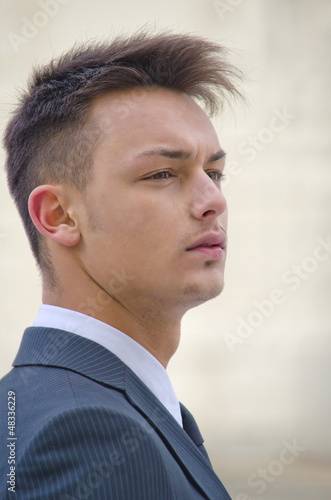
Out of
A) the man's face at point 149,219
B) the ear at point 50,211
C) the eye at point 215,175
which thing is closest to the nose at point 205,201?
the man's face at point 149,219

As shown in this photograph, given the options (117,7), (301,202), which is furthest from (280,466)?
(117,7)

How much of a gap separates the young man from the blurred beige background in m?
2.95

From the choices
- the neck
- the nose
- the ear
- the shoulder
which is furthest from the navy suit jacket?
the nose

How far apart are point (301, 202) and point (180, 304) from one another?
143 inches

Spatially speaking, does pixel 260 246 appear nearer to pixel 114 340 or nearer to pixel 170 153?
pixel 170 153

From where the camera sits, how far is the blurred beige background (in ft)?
14.8

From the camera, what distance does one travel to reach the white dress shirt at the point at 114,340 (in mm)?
1331

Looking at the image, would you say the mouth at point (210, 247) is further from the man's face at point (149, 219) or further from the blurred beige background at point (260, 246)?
the blurred beige background at point (260, 246)

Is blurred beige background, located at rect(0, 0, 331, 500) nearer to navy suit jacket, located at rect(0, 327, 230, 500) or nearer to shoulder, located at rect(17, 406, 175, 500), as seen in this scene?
navy suit jacket, located at rect(0, 327, 230, 500)

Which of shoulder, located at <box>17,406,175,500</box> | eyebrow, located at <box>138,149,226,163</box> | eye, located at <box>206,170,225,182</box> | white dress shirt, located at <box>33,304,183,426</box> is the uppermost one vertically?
eye, located at <box>206,170,225,182</box>

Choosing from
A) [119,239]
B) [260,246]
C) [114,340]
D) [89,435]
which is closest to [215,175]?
[119,239]

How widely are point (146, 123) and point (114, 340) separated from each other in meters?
0.48

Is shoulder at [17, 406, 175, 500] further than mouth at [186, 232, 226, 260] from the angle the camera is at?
No

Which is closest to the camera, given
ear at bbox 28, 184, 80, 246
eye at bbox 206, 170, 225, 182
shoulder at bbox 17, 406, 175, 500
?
shoulder at bbox 17, 406, 175, 500
